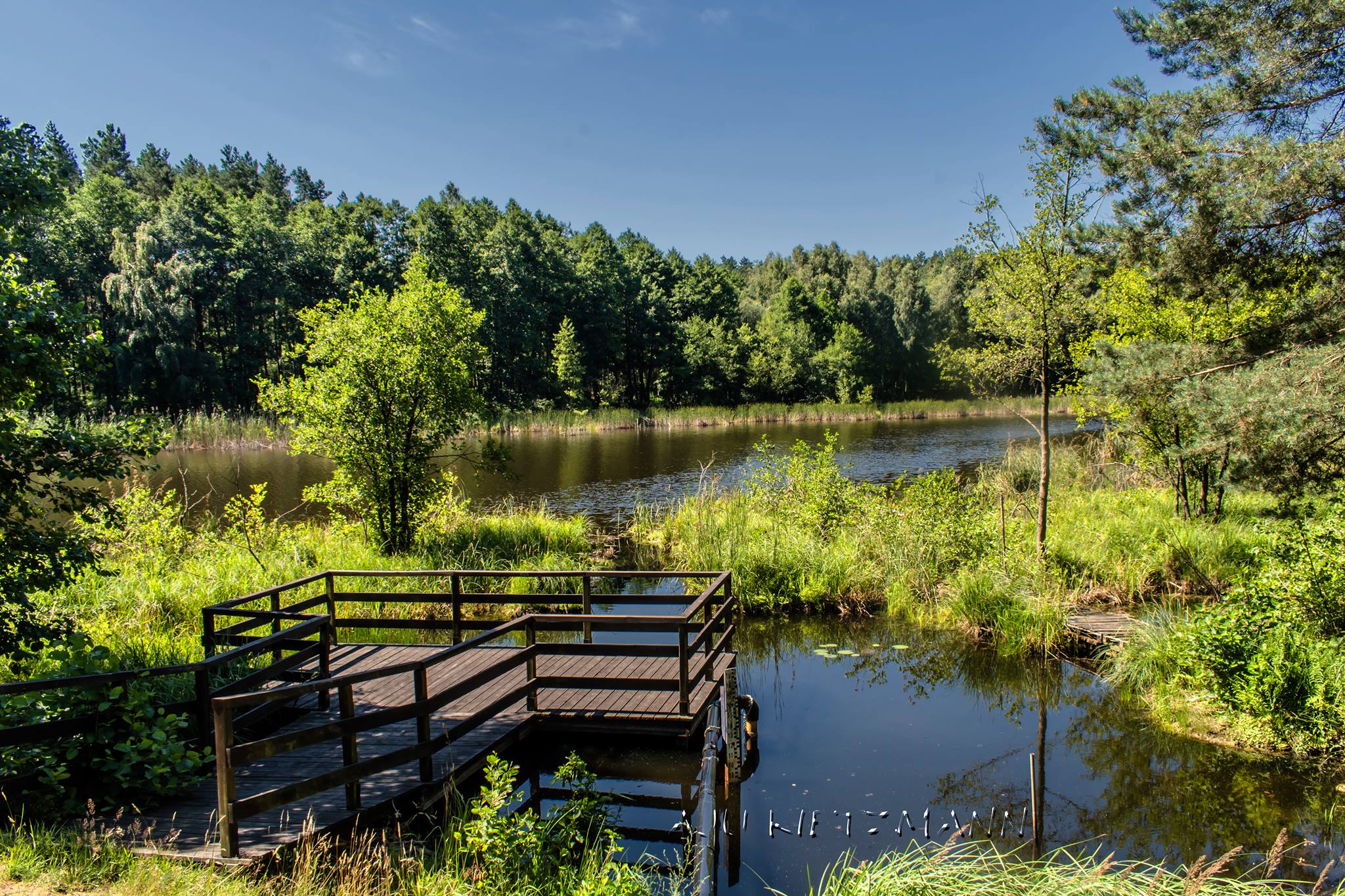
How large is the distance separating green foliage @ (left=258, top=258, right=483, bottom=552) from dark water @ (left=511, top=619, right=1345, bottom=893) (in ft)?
22.4

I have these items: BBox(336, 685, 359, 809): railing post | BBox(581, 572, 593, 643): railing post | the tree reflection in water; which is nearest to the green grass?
the tree reflection in water

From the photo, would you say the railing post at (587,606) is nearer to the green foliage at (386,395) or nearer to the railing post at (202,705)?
the railing post at (202,705)

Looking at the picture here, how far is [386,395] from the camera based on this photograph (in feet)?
41.9

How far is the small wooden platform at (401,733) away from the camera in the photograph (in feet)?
15.3

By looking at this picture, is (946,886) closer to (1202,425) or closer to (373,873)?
(373,873)

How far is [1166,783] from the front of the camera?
22.3 ft

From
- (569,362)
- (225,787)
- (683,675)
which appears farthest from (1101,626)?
(569,362)

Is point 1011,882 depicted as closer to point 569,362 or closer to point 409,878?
point 409,878

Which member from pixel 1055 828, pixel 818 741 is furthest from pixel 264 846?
pixel 1055 828

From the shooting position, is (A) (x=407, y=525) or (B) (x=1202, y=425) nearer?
(B) (x=1202, y=425)

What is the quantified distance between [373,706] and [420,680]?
6.86 feet

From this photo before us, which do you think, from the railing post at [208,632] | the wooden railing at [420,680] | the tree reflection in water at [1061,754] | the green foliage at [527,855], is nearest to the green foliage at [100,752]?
the wooden railing at [420,680]

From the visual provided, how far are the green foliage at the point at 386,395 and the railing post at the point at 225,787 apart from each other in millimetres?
8891

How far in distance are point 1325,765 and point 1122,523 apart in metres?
6.26
